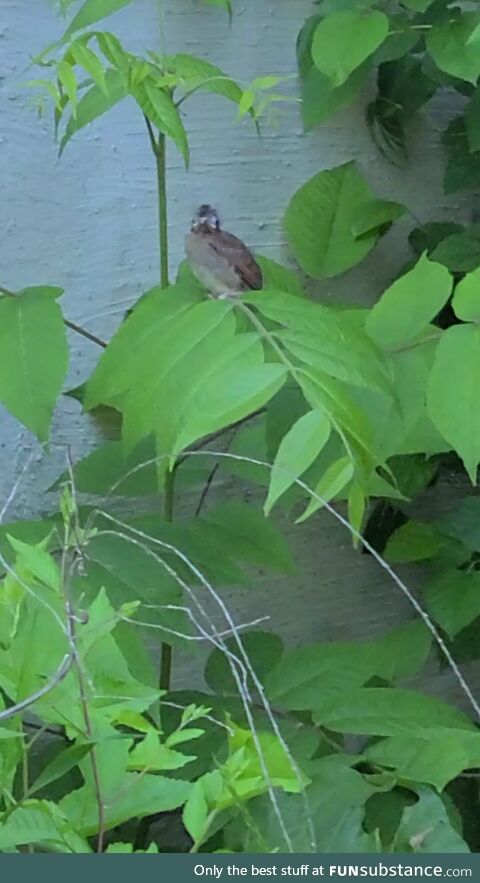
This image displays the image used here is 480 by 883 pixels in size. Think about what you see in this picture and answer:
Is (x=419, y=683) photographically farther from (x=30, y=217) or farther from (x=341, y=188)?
(x=30, y=217)

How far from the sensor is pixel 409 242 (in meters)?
1.25

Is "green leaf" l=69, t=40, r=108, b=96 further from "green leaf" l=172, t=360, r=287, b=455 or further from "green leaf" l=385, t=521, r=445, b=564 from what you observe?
"green leaf" l=385, t=521, r=445, b=564

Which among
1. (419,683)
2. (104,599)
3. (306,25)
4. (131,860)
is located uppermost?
(306,25)

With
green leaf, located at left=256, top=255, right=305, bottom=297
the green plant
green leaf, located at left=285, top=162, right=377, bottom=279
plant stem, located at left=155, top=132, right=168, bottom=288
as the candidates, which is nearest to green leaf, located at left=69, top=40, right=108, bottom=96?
the green plant

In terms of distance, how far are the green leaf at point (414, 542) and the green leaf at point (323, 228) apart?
11.5 inches

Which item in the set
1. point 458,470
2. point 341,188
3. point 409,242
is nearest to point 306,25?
point 341,188

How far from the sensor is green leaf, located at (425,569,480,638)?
1072mm

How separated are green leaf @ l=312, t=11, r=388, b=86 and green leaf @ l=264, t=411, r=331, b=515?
1.56 ft

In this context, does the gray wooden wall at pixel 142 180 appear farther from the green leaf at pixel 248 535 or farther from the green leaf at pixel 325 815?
the green leaf at pixel 325 815

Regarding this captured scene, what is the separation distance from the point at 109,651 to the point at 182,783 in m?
0.08

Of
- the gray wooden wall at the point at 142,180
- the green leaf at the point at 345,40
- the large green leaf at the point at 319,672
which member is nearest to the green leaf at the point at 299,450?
the large green leaf at the point at 319,672

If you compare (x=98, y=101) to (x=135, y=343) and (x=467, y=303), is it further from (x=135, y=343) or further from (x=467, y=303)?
(x=467, y=303)

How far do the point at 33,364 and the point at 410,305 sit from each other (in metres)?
0.27

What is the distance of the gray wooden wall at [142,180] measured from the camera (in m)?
1.04
